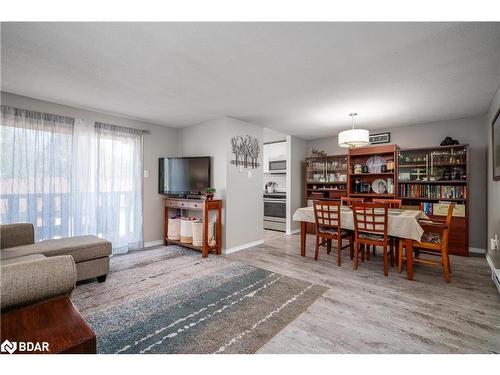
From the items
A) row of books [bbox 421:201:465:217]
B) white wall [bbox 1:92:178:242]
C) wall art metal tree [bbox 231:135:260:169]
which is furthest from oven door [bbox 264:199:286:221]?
row of books [bbox 421:201:465:217]

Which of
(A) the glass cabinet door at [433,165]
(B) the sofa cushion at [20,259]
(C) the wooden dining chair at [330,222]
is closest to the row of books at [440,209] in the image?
(A) the glass cabinet door at [433,165]

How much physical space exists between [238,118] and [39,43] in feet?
8.46

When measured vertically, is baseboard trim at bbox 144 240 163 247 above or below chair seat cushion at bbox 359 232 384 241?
below

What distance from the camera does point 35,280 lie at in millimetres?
1058

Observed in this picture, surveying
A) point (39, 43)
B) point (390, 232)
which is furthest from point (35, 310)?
point (390, 232)

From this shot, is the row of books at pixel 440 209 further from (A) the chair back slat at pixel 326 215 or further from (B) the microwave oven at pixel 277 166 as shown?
Answer: (B) the microwave oven at pixel 277 166

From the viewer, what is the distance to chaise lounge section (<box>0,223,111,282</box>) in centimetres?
231

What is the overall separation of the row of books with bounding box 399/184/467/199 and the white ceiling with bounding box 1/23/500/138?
4.14 feet

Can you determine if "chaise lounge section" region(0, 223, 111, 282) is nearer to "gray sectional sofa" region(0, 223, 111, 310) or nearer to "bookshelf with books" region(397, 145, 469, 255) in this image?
"gray sectional sofa" region(0, 223, 111, 310)

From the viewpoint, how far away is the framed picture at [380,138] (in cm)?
473

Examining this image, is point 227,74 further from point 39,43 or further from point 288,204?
point 288,204

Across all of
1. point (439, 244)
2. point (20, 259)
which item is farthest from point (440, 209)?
point (20, 259)

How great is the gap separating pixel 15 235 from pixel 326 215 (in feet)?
12.1

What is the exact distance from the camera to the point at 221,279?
8.98ft
